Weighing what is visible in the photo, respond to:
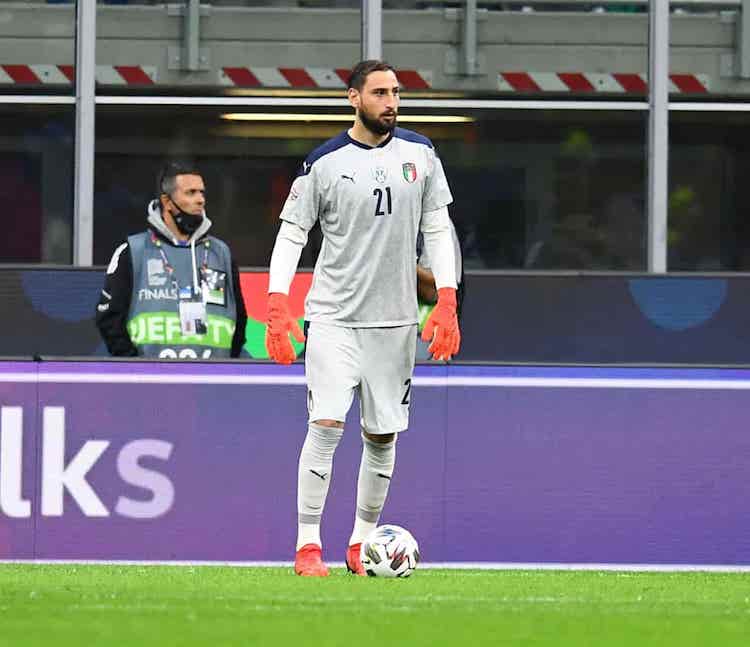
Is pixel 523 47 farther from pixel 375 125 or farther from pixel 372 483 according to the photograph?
pixel 372 483

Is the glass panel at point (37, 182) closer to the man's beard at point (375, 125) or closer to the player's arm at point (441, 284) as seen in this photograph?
the player's arm at point (441, 284)

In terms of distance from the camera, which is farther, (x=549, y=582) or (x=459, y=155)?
(x=459, y=155)

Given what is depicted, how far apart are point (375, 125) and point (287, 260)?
0.63 m

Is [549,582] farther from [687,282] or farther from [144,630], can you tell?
[687,282]

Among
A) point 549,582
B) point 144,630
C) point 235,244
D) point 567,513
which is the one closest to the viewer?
point 144,630

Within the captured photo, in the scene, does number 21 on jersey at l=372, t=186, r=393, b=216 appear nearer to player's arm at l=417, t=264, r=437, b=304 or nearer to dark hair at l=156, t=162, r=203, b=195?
player's arm at l=417, t=264, r=437, b=304

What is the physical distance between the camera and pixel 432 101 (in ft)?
44.1

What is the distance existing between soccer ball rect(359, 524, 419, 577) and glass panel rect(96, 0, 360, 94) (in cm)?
528

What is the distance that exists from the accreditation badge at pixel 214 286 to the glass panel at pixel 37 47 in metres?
3.17

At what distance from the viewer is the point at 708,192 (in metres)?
13.6

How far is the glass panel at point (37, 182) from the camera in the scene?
13148 mm

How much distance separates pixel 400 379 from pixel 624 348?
4757 mm

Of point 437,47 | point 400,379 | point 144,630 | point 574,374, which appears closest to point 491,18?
point 437,47

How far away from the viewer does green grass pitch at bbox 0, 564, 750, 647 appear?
630 cm
